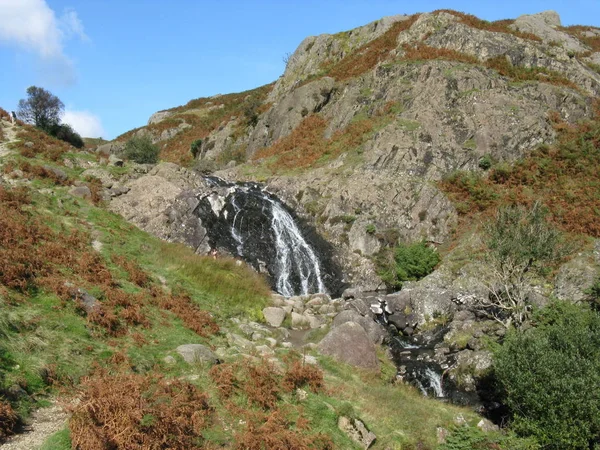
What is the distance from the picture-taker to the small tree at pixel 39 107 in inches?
1570

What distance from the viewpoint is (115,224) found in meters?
22.6

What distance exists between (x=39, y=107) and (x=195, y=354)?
39.2 m

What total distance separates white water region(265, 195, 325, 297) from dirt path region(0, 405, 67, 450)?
19495mm

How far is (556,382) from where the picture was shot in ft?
38.5

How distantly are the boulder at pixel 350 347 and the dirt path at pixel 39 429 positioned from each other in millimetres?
9625

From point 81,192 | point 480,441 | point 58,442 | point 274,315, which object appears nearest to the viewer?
point 58,442

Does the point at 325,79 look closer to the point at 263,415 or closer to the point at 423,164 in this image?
the point at 423,164

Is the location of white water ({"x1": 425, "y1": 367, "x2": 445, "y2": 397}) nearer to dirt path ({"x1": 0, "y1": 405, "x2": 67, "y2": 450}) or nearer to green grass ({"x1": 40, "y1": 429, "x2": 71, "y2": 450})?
dirt path ({"x1": 0, "y1": 405, "x2": 67, "y2": 450})

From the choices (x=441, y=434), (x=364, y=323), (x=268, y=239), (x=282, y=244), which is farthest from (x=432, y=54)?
(x=441, y=434)

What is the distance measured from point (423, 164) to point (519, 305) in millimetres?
19106

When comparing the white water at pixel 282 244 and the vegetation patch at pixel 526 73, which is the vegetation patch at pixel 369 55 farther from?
the white water at pixel 282 244

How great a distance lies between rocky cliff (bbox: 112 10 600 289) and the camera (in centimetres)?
3375

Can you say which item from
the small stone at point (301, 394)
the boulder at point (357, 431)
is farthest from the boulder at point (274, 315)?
the boulder at point (357, 431)

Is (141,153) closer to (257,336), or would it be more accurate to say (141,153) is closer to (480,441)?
(257,336)
